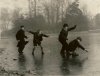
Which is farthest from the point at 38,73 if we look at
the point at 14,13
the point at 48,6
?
the point at 14,13

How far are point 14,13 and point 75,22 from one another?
5536 cm

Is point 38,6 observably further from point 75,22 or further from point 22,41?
point 22,41

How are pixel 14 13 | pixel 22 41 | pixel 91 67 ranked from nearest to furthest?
pixel 91 67 → pixel 22 41 → pixel 14 13

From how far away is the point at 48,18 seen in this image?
105062mm

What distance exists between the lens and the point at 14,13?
446ft

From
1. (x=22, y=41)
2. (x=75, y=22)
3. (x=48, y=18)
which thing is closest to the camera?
(x=22, y=41)

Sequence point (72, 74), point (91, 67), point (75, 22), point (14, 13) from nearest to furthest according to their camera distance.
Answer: point (72, 74)
point (91, 67)
point (75, 22)
point (14, 13)

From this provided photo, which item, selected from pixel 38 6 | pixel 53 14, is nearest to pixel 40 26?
pixel 53 14

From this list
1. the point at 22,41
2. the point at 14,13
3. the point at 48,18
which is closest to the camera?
the point at 22,41

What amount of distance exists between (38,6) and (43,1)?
2494 mm

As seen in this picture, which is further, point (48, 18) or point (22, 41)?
point (48, 18)

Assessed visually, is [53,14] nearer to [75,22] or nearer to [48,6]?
[48,6]

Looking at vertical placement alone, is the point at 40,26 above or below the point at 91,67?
below

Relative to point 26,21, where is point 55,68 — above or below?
above
